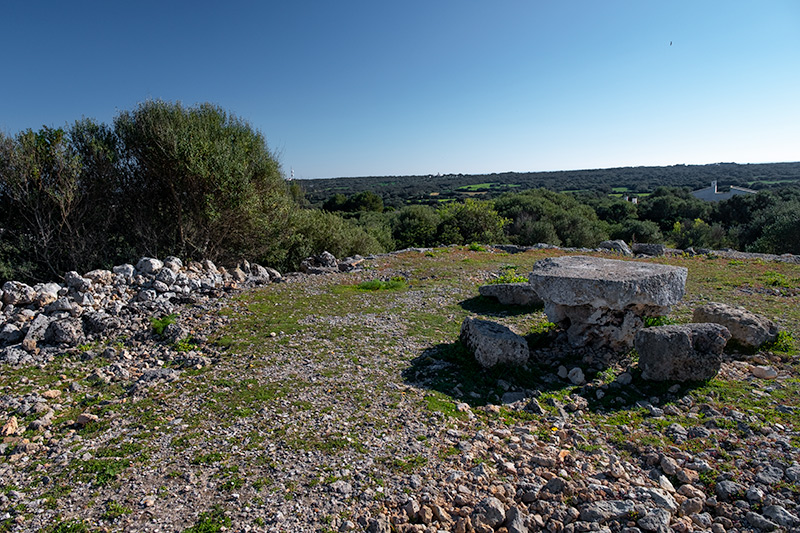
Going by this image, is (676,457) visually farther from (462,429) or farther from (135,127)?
(135,127)

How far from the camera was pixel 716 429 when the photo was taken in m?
5.36

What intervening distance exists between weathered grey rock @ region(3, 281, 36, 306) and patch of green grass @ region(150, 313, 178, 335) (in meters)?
2.75

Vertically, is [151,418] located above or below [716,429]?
above

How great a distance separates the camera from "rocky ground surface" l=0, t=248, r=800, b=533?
397 centimetres

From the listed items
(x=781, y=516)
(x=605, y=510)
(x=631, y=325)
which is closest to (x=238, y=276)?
(x=631, y=325)

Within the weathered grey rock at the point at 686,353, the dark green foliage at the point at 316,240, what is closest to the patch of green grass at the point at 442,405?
the weathered grey rock at the point at 686,353

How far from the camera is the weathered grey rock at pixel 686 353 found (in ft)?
21.3

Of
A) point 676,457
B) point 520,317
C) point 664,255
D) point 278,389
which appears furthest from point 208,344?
point 664,255

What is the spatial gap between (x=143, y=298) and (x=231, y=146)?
6.90 metres

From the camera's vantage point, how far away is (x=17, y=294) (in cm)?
952

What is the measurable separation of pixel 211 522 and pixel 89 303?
8.23 metres

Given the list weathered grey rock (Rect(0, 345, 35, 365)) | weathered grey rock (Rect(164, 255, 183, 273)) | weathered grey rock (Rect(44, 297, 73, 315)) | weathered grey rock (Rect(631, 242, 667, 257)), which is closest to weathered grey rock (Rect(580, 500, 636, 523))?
weathered grey rock (Rect(0, 345, 35, 365))

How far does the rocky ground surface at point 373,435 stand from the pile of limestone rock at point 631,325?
0.29m

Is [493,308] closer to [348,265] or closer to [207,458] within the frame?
[207,458]
